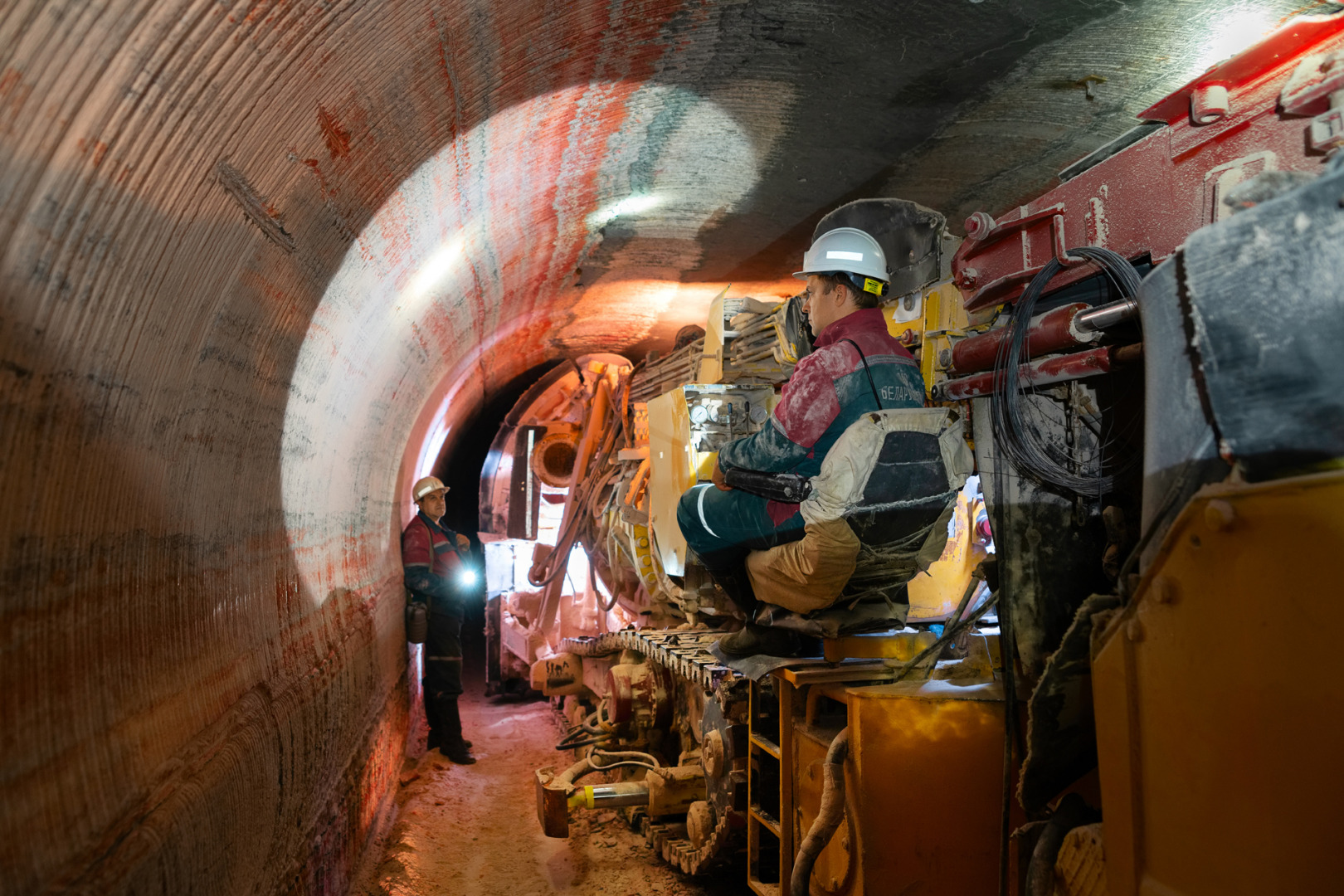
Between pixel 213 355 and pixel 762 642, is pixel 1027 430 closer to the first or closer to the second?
pixel 762 642

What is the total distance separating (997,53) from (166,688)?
3.89 metres

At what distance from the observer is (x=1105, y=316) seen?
2.44 m

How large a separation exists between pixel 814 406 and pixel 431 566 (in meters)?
5.04

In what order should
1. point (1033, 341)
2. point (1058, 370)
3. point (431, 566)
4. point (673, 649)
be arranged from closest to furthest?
1. point (1058, 370)
2. point (1033, 341)
3. point (673, 649)
4. point (431, 566)

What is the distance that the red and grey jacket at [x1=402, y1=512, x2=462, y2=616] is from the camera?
7379 mm

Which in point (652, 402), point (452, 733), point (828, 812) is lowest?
point (452, 733)

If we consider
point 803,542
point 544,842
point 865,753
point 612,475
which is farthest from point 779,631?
point 612,475

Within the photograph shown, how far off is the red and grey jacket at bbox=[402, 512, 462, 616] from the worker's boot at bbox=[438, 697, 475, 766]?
807 mm

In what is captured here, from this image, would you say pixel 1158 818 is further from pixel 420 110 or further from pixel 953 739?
pixel 420 110

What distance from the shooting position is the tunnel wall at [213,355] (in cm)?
149

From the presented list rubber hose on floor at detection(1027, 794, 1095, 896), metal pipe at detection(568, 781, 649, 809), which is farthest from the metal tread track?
rubber hose on floor at detection(1027, 794, 1095, 896)

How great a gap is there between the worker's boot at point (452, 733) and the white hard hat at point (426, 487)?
1.85 metres

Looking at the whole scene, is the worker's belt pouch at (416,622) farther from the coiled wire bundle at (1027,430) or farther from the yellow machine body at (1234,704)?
the yellow machine body at (1234,704)

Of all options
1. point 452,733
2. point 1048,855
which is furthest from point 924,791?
point 452,733
